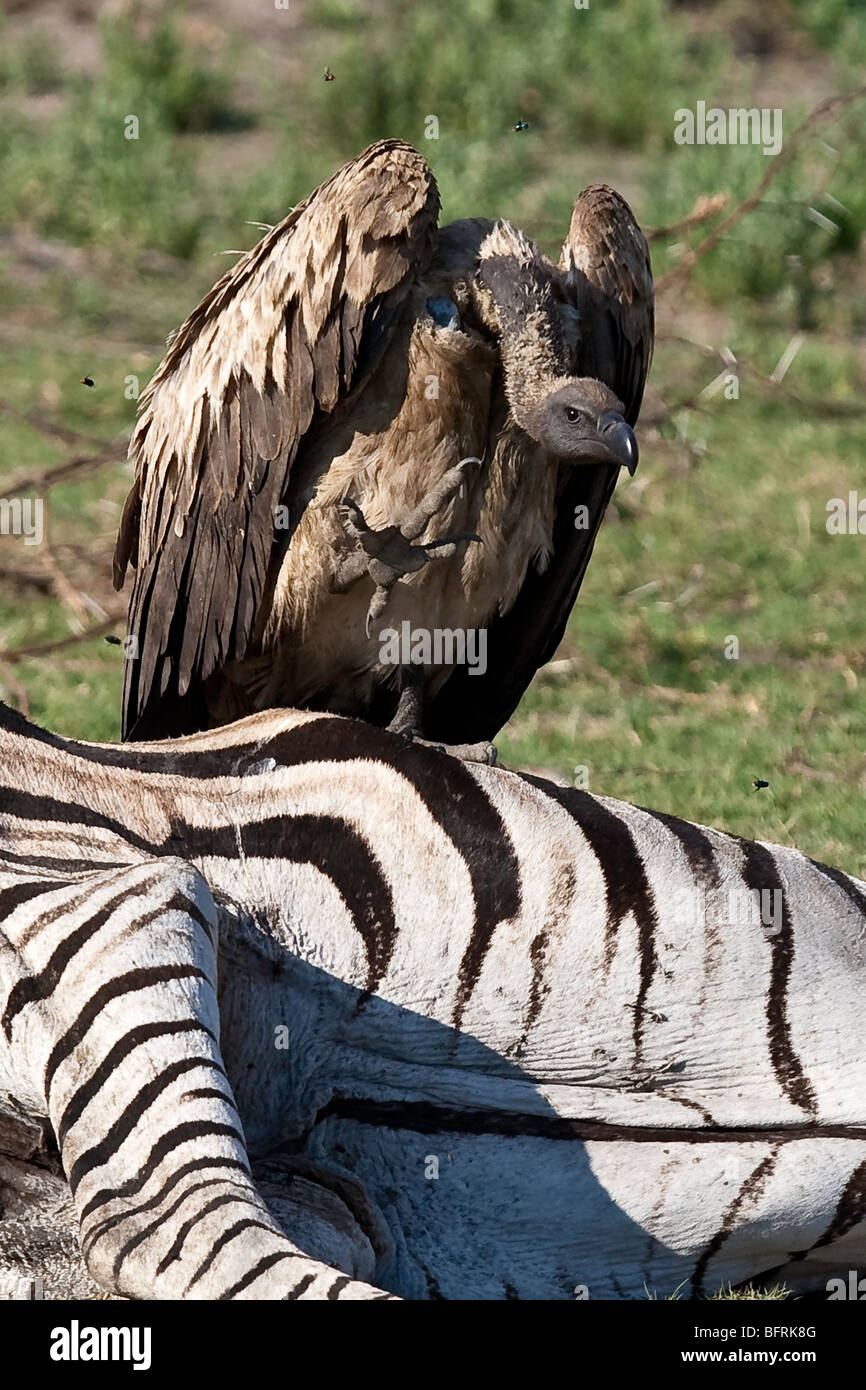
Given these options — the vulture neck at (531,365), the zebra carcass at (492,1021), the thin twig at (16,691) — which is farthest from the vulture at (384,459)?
the zebra carcass at (492,1021)

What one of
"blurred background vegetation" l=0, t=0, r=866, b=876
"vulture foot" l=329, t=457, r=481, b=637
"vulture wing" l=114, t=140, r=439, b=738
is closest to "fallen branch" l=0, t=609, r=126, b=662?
"blurred background vegetation" l=0, t=0, r=866, b=876

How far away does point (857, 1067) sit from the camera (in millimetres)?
3223

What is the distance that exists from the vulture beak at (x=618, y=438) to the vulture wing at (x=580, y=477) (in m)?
0.33

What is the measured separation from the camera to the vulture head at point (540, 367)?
14.9 feet

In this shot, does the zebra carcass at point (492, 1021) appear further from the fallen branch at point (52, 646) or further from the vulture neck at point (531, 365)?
the fallen branch at point (52, 646)

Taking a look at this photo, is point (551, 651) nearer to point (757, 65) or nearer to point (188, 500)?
point (188, 500)

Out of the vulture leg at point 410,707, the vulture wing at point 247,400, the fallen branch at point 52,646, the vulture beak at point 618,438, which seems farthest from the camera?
the fallen branch at point 52,646

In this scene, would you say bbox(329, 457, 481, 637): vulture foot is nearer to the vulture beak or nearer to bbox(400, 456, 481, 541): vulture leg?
bbox(400, 456, 481, 541): vulture leg

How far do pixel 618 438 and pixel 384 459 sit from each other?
1.78ft

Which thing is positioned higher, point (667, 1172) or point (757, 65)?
point (757, 65)

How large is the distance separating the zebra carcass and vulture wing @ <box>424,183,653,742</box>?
5.74ft

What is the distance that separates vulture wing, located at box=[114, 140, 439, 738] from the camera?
457cm
